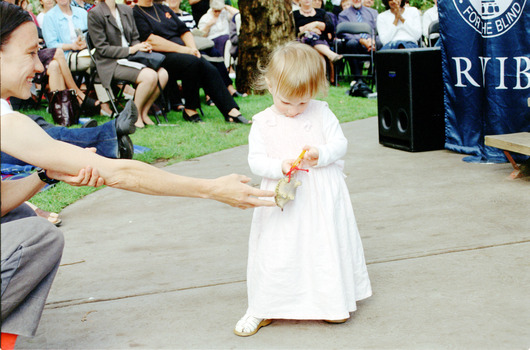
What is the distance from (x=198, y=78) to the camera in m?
8.19

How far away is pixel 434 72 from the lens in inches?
240

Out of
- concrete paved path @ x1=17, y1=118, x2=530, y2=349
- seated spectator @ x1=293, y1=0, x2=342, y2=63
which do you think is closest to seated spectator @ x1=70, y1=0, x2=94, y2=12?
seated spectator @ x1=293, y1=0, x2=342, y2=63

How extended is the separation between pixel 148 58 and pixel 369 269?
5.25m

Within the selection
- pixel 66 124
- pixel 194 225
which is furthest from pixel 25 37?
pixel 66 124

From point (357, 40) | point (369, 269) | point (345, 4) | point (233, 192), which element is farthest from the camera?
point (345, 4)

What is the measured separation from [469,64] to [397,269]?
9.77 ft

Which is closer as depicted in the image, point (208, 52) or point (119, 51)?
point (119, 51)

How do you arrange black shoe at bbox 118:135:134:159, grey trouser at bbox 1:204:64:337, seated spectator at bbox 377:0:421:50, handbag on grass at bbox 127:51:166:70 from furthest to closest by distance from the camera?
seated spectator at bbox 377:0:421:50, handbag on grass at bbox 127:51:166:70, black shoe at bbox 118:135:134:159, grey trouser at bbox 1:204:64:337

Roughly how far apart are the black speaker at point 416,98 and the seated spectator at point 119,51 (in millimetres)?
3003

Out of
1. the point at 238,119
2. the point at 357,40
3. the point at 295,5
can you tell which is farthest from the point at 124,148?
the point at 295,5

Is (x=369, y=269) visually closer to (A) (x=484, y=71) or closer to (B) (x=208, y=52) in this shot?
(A) (x=484, y=71)

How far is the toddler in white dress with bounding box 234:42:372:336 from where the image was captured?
2736 mm

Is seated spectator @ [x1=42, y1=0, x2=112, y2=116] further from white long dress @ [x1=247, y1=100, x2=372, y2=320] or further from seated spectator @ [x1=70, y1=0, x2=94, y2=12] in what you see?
white long dress @ [x1=247, y1=100, x2=372, y2=320]

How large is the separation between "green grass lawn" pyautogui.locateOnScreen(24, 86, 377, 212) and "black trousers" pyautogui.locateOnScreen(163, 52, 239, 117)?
29cm
